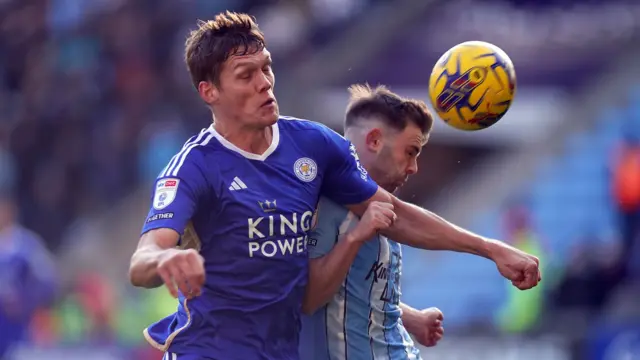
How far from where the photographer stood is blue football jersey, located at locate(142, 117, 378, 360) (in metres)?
5.02

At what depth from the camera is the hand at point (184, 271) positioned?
4.09 meters

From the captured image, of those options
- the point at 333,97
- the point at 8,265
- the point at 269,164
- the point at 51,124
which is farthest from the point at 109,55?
the point at 269,164

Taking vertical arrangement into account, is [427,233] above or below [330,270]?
above

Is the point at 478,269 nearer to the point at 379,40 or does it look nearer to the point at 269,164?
the point at 379,40

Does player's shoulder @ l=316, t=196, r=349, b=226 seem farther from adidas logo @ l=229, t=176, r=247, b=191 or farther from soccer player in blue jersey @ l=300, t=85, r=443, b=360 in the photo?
adidas logo @ l=229, t=176, r=247, b=191

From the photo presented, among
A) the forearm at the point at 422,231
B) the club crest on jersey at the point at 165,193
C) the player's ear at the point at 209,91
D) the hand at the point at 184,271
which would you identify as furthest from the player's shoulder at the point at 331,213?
the hand at the point at 184,271

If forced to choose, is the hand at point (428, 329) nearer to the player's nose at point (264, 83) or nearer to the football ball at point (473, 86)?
the football ball at point (473, 86)

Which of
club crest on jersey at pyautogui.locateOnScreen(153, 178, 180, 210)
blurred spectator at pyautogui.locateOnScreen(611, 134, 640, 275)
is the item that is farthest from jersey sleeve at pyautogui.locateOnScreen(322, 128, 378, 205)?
blurred spectator at pyautogui.locateOnScreen(611, 134, 640, 275)

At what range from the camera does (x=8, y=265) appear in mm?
11438

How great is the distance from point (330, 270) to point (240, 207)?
0.56 meters

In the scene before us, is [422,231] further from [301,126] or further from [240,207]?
[240,207]

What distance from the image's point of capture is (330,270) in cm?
535

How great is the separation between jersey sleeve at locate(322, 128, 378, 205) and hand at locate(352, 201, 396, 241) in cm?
24

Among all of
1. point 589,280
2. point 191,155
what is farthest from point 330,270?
point 589,280
